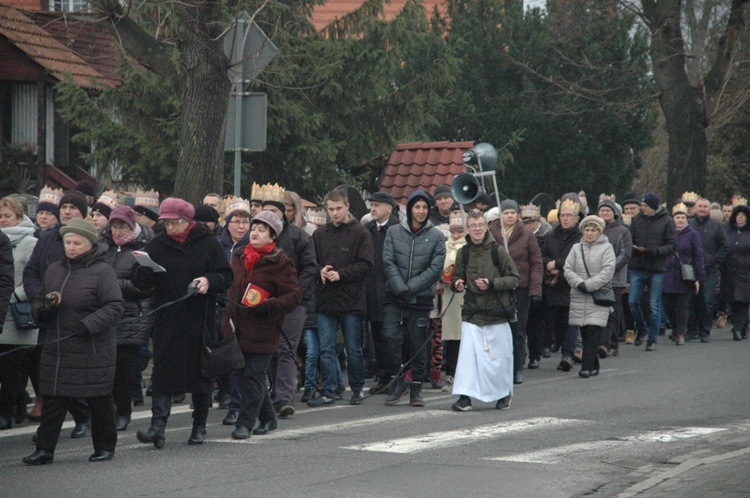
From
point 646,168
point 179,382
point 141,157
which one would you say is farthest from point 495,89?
point 179,382

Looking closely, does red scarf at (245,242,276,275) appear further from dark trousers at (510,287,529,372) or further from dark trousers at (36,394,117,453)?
dark trousers at (510,287,529,372)

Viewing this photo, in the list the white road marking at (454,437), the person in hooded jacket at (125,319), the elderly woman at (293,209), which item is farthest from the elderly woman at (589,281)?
the person in hooded jacket at (125,319)

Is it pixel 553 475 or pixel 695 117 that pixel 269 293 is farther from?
pixel 695 117

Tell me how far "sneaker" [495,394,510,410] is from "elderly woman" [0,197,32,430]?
4.24 metres

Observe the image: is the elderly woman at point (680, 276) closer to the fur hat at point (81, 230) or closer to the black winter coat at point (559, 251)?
the black winter coat at point (559, 251)

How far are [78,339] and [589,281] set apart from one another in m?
7.37

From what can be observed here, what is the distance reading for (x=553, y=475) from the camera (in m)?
8.88

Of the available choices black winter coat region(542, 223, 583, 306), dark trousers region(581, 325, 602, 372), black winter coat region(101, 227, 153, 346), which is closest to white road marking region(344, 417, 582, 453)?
black winter coat region(101, 227, 153, 346)

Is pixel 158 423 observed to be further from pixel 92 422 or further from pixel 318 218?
pixel 318 218

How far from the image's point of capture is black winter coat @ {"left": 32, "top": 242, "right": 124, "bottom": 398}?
9.17 m

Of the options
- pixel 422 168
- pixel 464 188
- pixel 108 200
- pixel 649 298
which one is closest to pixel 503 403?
pixel 464 188

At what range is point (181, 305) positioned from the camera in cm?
998

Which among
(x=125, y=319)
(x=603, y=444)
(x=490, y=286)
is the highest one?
(x=490, y=286)

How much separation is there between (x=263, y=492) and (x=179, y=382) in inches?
79.6
